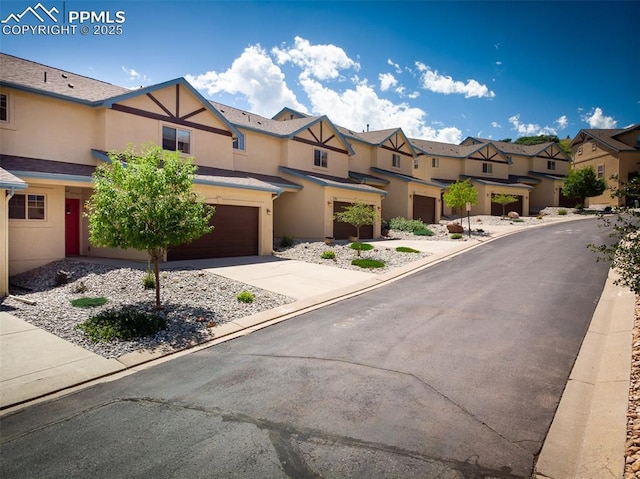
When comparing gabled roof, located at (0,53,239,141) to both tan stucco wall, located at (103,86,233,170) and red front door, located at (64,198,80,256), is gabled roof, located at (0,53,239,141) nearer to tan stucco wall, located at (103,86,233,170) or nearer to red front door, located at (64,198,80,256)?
tan stucco wall, located at (103,86,233,170)

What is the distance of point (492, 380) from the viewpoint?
580 cm

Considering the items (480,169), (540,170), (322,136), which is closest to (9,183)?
(322,136)

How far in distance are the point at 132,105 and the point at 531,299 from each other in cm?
1860

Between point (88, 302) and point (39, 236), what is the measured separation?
23.7 feet

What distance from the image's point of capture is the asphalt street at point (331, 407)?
12.9 feet

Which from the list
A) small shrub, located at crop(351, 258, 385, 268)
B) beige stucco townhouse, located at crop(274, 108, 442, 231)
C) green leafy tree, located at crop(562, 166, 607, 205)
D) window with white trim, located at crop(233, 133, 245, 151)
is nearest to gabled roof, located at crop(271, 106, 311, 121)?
beige stucco townhouse, located at crop(274, 108, 442, 231)

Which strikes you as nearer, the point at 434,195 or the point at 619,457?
the point at 619,457

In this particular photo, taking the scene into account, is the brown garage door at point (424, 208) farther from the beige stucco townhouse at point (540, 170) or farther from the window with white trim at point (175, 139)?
the window with white trim at point (175, 139)

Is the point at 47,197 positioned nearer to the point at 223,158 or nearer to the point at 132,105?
the point at 132,105

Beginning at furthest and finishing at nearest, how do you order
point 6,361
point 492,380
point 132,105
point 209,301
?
1. point 132,105
2. point 209,301
3. point 6,361
4. point 492,380

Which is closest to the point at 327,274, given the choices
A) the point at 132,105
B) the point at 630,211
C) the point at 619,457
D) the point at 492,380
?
the point at 492,380

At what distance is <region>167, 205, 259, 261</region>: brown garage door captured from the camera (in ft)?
55.1

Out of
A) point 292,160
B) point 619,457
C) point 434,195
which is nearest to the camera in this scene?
point 619,457

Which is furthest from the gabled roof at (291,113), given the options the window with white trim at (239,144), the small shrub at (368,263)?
the small shrub at (368,263)
